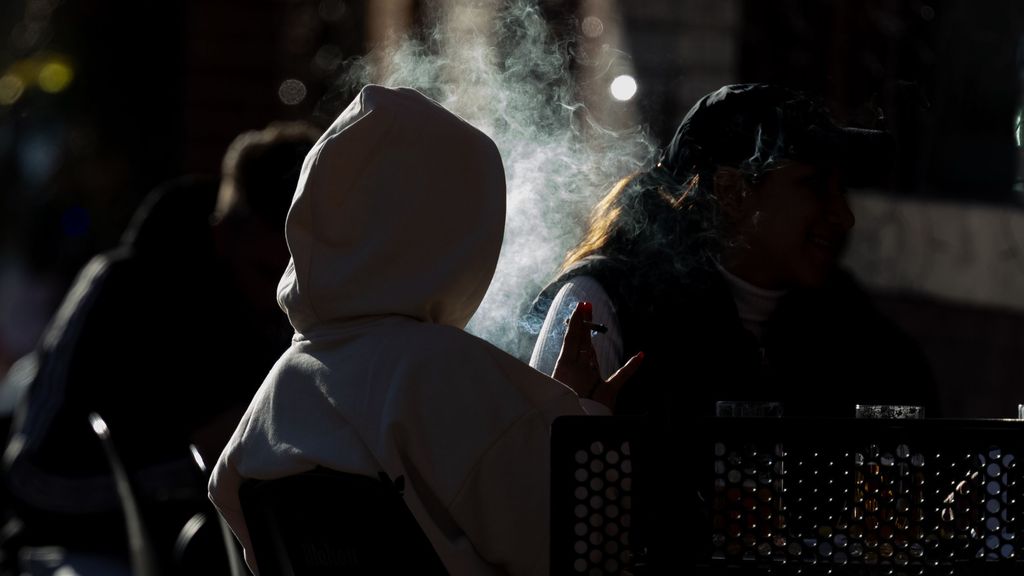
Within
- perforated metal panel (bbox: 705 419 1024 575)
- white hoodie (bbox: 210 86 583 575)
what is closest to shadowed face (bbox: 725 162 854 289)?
white hoodie (bbox: 210 86 583 575)

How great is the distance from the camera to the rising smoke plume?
2955 mm

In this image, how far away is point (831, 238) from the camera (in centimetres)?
272

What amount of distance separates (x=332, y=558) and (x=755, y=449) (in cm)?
57

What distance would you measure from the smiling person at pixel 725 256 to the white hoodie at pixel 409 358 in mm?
572

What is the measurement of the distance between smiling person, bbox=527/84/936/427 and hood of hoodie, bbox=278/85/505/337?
55cm

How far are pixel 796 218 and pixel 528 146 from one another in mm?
583

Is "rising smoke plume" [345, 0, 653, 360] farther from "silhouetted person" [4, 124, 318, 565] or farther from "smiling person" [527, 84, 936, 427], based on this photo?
"silhouetted person" [4, 124, 318, 565]

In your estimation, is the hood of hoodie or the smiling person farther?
the smiling person

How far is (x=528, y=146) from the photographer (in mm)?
2961

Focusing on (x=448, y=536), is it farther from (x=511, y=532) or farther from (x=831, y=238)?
(x=831, y=238)

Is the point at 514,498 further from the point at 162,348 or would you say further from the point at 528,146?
A: the point at 162,348

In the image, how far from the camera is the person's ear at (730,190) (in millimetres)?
2707

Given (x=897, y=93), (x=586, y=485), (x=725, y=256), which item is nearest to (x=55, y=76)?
(x=897, y=93)

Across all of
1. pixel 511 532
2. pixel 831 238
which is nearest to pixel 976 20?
pixel 831 238
